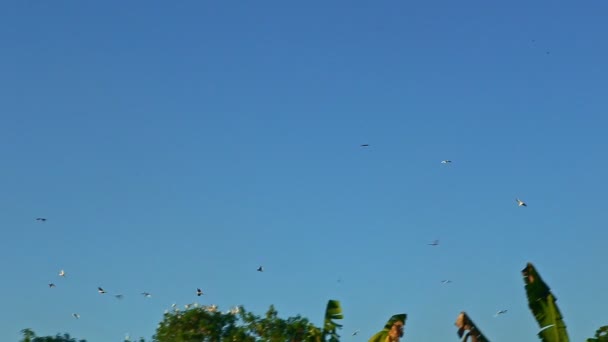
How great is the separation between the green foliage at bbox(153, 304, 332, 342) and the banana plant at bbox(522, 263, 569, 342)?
1033 inches

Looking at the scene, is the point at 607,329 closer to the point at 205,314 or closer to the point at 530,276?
the point at 530,276

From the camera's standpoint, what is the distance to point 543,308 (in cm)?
1989

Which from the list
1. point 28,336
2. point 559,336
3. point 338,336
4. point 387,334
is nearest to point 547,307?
point 559,336

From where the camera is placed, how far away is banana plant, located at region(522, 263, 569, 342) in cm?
1969

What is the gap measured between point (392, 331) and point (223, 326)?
95.7 feet

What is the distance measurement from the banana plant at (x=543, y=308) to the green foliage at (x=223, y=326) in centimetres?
2623

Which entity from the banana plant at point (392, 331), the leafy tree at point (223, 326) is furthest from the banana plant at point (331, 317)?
the leafy tree at point (223, 326)

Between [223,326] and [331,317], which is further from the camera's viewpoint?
[223,326]

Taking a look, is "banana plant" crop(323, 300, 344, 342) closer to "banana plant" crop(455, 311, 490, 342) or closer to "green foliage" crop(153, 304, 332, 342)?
"banana plant" crop(455, 311, 490, 342)

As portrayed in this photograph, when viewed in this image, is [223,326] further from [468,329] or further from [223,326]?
[468,329]

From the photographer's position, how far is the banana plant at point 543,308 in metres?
19.7

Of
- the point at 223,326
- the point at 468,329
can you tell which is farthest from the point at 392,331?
the point at 223,326

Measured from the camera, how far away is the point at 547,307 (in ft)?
65.1

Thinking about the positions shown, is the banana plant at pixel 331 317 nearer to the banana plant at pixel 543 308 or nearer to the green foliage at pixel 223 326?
the banana plant at pixel 543 308
